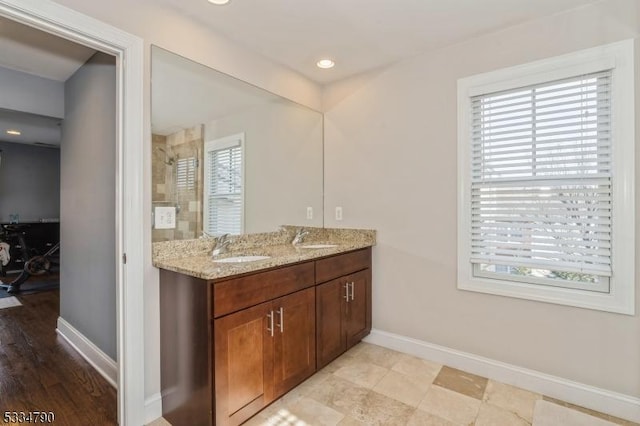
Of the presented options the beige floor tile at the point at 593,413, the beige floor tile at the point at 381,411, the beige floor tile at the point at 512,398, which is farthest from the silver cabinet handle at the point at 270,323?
the beige floor tile at the point at 593,413

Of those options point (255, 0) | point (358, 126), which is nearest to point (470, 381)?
point (358, 126)

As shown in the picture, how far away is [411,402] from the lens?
1973 millimetres

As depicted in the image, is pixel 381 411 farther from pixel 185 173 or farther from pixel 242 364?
pixel 185 173

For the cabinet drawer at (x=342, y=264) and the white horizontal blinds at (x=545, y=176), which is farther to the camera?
the cabinet drawer at (x=342, y=264)

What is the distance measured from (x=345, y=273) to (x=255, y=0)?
1.91 m

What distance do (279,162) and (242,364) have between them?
5.72ft

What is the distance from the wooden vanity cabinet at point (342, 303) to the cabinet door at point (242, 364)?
493 millimetres

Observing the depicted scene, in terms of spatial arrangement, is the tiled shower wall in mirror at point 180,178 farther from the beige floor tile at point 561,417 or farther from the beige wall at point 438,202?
the beige floor tile at point 561,417

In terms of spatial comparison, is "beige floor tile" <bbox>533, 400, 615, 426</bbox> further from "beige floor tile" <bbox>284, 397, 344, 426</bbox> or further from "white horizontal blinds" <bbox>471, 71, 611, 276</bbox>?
"beige floor tile" <bbox>284, 397, 344, 426</bbox>

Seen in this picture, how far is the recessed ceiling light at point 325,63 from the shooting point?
8.57 feet

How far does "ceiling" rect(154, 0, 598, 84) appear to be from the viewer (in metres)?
1.89

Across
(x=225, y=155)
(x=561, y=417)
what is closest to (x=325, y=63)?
(x=225, y=155)

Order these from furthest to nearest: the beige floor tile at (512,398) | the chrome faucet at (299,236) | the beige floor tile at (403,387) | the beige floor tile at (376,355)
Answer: the chrome faucet at (299,236)
the beige floor tile at (376,355)
the beige floor tile at (403,387)
the beige floor tile at (512,398)

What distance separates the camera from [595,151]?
190cm
